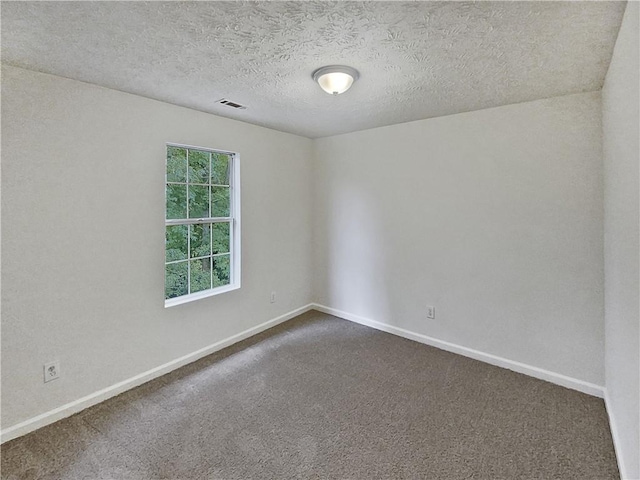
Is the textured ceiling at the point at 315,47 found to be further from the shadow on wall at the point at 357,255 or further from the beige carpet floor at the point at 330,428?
the beige carpet floor at the point at 330,428

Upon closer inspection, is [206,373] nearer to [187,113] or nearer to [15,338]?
[15,338]

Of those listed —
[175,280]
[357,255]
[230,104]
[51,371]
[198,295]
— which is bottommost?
[51,371]

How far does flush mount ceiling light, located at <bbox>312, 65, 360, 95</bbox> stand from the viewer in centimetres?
198

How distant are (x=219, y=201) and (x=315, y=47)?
196cm

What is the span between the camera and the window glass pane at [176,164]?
2855 millimetres

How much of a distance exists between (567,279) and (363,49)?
231 centimetres

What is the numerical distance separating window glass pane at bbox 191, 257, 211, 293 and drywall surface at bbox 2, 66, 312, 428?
0.58 feet

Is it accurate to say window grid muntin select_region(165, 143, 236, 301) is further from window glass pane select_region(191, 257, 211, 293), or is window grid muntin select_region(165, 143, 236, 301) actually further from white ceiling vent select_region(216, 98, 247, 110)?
white ceiling vent select_region(216, 98, 247, 110)

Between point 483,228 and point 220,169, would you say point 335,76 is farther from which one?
point 483,228

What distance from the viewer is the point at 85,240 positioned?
2.28 m

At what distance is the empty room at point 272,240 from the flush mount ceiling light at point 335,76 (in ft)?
0.06

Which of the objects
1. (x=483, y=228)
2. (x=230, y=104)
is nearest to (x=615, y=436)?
(x=483, y=228)

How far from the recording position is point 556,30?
1576mm

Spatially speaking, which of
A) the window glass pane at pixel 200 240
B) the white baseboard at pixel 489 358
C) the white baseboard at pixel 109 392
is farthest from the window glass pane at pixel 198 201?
the white baseboard at pixel 489 358
